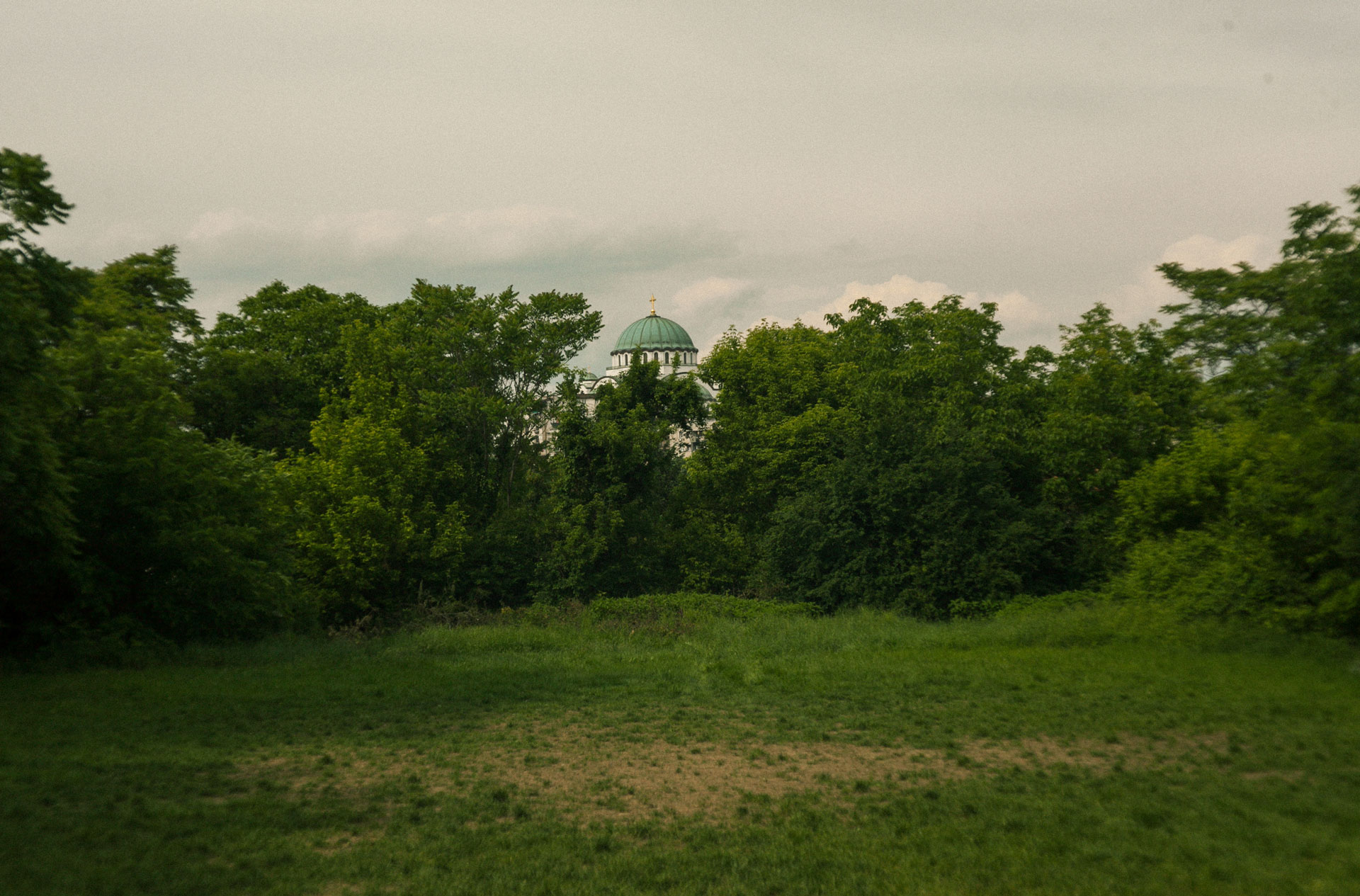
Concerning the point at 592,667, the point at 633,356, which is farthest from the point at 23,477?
the point at 633,356

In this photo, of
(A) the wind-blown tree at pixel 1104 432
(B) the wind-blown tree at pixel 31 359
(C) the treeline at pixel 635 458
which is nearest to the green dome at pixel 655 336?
(C) the treeline at pixel 635 458

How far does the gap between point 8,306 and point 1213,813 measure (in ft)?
48.2

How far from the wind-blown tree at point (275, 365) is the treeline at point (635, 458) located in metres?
0.13

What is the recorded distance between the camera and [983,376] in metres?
32.9

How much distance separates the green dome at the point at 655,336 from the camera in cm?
10088

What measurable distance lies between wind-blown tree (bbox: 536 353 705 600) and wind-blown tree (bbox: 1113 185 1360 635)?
610 inches

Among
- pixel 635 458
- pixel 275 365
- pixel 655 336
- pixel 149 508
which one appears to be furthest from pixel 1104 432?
pixel 655 336

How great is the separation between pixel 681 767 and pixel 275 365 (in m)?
29.3

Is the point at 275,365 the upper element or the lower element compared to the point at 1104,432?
upper

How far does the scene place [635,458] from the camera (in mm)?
33312

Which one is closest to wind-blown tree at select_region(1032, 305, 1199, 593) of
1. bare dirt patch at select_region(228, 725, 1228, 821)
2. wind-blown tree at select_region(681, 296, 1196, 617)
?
wind-blown tree at select_region(681, 296, 1196, 617)

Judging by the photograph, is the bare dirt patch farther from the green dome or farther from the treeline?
the green dome

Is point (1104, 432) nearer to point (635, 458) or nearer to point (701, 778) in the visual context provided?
point (635, 458)

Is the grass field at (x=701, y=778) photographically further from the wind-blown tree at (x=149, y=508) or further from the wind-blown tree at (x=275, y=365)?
the wind-blown tree at (x=275, y=365)
